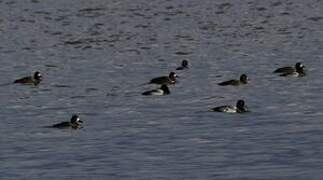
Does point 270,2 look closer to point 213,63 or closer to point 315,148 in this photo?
point 213,63

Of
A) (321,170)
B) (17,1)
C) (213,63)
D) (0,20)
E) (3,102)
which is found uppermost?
(17,1)

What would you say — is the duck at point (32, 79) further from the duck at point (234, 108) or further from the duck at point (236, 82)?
the duck at point (234, 108)

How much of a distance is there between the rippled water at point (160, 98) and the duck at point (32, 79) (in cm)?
46

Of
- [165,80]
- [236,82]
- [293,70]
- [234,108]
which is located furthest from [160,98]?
[293,70]

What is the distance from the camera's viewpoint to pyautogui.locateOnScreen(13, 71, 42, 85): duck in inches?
1676

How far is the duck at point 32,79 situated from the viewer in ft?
140

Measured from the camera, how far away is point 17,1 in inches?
3280

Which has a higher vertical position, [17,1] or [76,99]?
[17,1]

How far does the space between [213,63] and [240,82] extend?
6484 millimetres

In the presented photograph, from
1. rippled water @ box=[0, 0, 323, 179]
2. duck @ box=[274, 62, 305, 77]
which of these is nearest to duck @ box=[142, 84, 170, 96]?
rippled water @ box=[0, 0, 323, 179]

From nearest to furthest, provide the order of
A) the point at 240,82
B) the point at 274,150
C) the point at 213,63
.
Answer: the point at 274,150, the point at 240,82, the point at 213,63

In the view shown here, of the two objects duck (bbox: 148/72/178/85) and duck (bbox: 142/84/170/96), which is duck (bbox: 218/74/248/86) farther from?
duck (bbox: 142/84/170/96)

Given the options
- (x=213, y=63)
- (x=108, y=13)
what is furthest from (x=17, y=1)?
(x=213, y=63)

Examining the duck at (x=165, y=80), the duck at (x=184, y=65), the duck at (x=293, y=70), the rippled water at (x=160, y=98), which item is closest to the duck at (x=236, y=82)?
the rippled water at (x=160, y=98)
